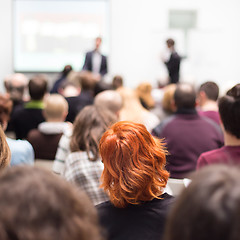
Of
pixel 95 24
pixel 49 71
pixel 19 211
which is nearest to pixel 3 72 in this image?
pixel 49 71

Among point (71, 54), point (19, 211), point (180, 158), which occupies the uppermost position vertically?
point (71, 54)

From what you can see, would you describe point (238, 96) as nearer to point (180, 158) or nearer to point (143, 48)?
point (180, 158)

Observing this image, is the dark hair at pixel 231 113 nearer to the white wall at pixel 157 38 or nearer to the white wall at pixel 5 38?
the white wall at pixel 157 38

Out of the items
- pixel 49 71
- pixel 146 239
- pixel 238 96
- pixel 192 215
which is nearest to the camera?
pixel 192 215

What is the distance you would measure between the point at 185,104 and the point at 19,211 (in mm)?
2600

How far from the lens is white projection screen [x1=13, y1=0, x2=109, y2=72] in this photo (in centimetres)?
902

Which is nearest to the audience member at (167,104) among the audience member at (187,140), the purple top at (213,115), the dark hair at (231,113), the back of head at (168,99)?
the back of head at (168,99)

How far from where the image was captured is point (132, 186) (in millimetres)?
1514

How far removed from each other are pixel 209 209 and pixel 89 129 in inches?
72.2

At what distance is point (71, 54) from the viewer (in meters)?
9.20

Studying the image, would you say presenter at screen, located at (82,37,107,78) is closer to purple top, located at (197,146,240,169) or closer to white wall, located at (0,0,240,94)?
white wall, located at (0,0,240,94)

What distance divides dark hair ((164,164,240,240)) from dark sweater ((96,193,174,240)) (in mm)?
790

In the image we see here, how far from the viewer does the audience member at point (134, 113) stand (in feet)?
11.9

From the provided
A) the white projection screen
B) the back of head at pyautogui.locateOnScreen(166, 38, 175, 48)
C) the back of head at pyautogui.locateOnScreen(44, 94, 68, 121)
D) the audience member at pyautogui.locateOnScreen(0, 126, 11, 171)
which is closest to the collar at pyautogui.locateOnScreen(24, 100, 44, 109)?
the back of head at pyautogui.locateOnScreen(44, 94, 68, 121)
